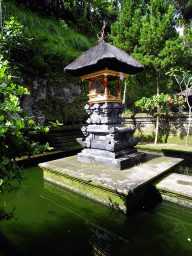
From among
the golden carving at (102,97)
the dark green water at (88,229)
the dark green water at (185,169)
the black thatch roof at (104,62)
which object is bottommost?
the dark green water at (88,229)

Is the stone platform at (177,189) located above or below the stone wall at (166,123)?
below

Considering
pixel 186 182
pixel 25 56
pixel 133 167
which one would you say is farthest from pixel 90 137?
pixel 25 56

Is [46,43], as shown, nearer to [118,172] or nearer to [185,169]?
[118,172]

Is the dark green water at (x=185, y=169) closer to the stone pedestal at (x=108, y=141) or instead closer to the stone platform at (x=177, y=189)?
the stone pedestal at (x=108, y=141)

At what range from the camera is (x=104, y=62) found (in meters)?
4.48

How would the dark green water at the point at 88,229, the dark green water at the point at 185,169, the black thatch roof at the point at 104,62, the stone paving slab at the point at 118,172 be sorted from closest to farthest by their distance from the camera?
the dark green water at the point at 88,229
the stone paving slab at the point at 118,172
the black thatch roof at the point at 104,62
the dark green water at the point at 185,169

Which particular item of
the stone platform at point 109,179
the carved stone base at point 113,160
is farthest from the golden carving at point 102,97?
the stone platform at point 109,179

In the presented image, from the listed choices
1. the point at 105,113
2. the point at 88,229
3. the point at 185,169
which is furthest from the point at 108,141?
the point at 185,169

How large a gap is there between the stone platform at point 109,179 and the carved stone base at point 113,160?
5.2 inches

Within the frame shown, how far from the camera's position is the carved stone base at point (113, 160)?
14.5 feet

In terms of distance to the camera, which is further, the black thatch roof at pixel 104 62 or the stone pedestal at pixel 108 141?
the stone pedestal at pixel 108 141

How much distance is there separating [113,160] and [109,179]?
87cm

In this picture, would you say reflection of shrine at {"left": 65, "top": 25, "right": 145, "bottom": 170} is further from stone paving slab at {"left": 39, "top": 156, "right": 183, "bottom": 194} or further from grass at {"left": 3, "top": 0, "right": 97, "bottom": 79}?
grass at {"left": 3, "top": 0, "right": 97, "bottom": 79}

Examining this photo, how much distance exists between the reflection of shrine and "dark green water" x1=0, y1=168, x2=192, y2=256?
4.92 ft
